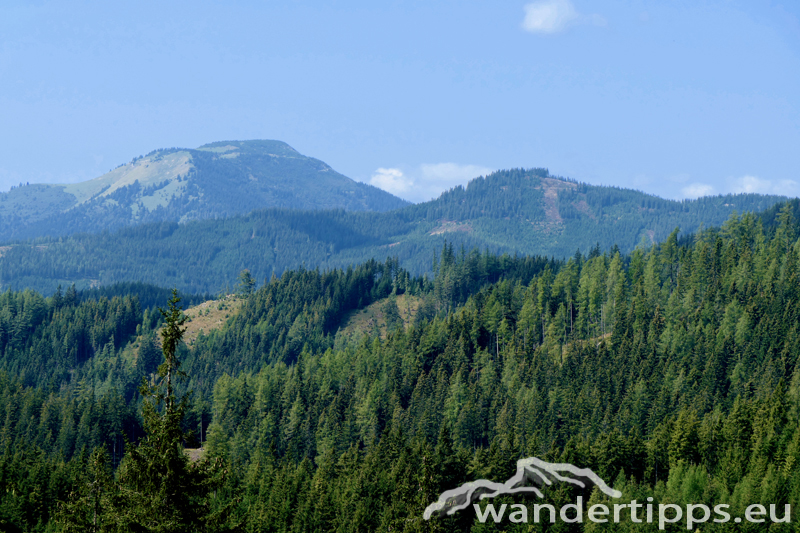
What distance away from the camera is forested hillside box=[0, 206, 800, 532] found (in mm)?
98188

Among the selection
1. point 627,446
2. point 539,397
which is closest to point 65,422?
point 539,397

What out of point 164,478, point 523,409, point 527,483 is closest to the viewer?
point 164,478

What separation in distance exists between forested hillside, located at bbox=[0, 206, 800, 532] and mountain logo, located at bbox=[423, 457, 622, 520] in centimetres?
226

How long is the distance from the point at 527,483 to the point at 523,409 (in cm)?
3542

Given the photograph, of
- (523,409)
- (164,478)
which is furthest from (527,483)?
(164,478)

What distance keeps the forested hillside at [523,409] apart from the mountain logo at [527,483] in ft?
7.41

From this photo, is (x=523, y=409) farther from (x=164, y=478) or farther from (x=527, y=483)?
(x=164, y=478)

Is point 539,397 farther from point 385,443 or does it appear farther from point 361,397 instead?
point 361,397

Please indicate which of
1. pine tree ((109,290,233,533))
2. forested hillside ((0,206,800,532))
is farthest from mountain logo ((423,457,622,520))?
pine tree ((109,290,233,533))

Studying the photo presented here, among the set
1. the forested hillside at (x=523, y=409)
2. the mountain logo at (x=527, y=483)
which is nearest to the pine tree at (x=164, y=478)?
the forested hillside at (x=523, y=409)

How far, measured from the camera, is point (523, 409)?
13725cm

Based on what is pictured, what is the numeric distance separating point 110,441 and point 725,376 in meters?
119

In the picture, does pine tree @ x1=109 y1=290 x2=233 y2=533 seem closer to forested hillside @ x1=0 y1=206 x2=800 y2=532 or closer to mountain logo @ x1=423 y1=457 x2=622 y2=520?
forested hillside @ x1=0 y1=206 x2=800 y2=532

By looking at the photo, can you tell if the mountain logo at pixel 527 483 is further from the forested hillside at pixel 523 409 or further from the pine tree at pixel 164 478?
the pine tree at pixel 164 478
